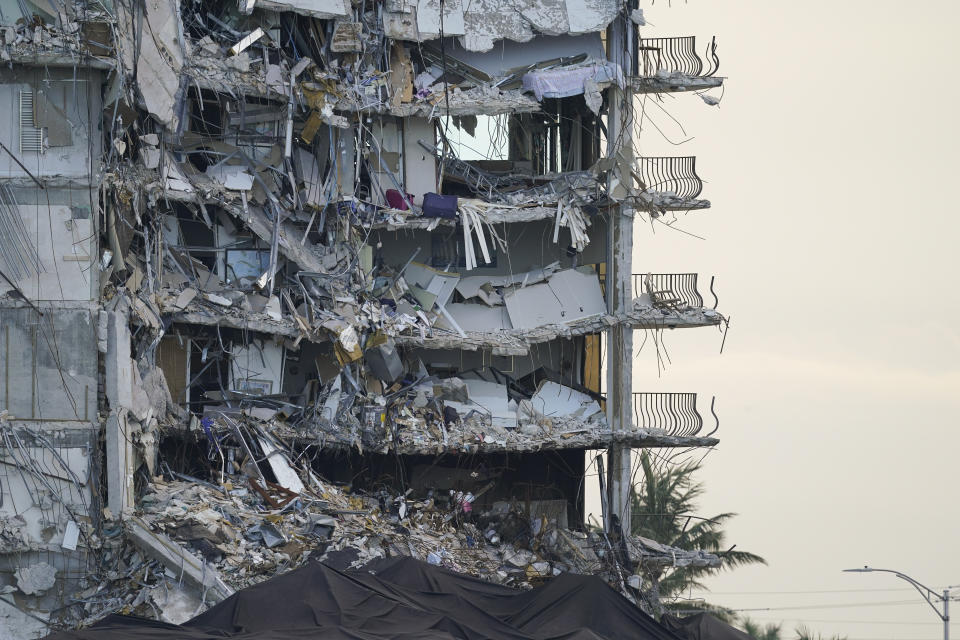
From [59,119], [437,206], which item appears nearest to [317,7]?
[437,206]

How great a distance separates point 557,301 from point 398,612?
14.8 metres

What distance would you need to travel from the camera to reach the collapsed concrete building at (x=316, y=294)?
3105 cm

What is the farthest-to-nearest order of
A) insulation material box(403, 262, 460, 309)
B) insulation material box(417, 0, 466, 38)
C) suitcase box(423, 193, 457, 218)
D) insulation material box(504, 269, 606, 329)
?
insulation material box(504, 269, 606, 329)
insulation material box(403, 262, 460, 309)
insulation material box(417, 0, 466, 38)
suitcase box(423, 193, 457, 218)

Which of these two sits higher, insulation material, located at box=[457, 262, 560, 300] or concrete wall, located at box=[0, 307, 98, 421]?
insulation material, located at box=[457, 262, 560, 300]

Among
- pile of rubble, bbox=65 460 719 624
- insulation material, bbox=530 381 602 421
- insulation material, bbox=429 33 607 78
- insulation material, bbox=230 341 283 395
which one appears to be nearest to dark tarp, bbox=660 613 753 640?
pile of rubble, bbox=65 460 719 624

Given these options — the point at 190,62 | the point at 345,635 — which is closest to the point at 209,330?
the point at 190,62

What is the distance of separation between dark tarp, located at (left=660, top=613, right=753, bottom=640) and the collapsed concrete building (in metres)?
5.67

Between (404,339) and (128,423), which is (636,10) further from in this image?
(128,423)

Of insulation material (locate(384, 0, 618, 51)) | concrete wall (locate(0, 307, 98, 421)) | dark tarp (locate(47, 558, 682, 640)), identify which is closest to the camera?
dark tarp (locate(47, 558, 682, 640))

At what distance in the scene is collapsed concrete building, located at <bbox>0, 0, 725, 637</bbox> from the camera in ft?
102

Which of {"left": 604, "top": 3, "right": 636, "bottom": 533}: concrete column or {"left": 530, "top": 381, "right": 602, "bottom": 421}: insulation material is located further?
{"left": 530, "top": 381, "right": 602, "bottom": 421}: insulation material

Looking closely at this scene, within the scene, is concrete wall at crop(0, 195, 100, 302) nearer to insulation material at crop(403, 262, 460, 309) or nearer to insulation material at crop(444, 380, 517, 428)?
insulation material at crop(403, 262, 460, 309)

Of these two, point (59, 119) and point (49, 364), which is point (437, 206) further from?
point (49, 364)

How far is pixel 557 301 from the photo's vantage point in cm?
3959
